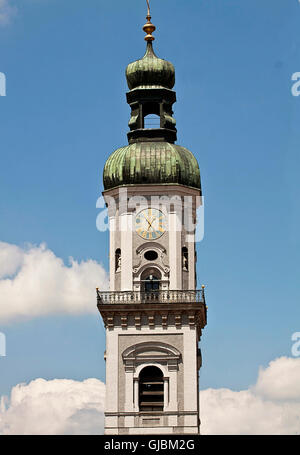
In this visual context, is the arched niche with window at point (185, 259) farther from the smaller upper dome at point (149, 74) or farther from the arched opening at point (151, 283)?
the smaller upper dome at point (149, 74)

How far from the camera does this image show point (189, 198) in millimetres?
78938

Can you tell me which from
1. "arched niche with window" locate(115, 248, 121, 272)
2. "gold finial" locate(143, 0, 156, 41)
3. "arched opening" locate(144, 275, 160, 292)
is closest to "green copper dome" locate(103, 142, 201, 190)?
"arched niche with window" locate(115, 248, 121, 272)

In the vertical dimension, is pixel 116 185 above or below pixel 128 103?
below

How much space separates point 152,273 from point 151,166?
5663mm

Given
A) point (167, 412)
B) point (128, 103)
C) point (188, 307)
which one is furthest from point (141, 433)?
point (128, 103)

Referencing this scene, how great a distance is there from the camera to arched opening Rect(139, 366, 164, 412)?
74.4 meters

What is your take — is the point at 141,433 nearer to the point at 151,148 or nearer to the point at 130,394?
the point at 130,394

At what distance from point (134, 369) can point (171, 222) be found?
802 centimetres

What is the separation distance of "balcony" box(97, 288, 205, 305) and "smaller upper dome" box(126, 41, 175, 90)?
11709 mm

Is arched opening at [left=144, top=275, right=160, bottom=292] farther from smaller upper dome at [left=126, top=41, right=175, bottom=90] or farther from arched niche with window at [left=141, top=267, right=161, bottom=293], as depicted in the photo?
smaller upper dome at [left=126, top=41, right=175, bottom=90]

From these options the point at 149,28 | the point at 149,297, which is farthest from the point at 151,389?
the point at 149,28

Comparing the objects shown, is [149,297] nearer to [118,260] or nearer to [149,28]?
[118,260]

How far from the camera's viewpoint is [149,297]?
250 feet
